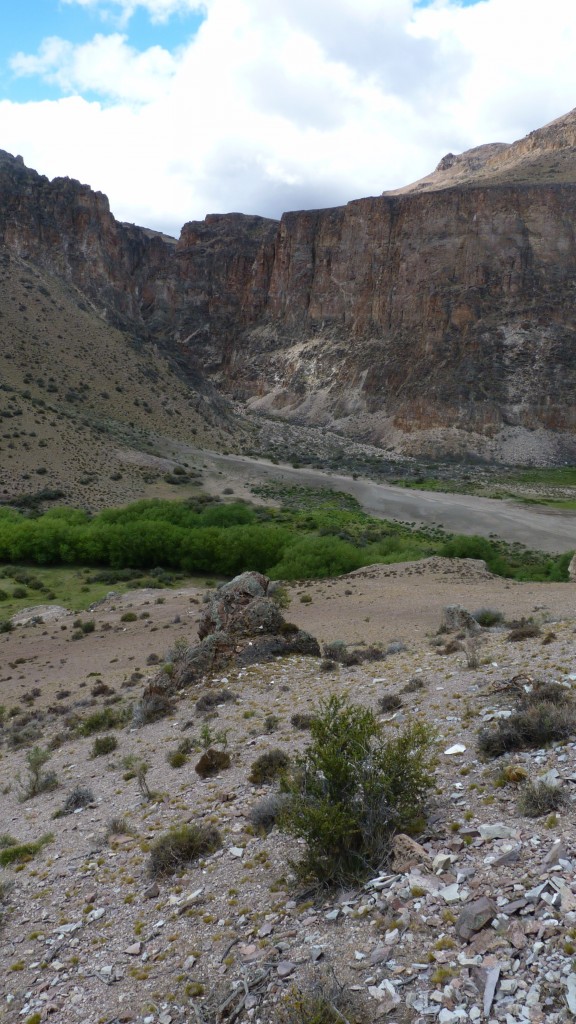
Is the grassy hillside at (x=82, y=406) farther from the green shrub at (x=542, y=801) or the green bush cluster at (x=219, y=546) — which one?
the green shrub at (x=542, y=801)

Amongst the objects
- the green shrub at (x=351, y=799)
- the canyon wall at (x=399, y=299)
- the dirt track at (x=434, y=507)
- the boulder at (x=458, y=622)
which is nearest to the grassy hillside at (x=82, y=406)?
the dirt track at (x=434, y=507)

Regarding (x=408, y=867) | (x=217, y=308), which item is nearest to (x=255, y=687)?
(x=408, y=867)

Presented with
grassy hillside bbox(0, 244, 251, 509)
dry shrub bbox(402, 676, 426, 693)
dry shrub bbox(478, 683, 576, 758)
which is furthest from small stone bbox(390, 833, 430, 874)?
grassy hillside bbox(0, 244, 251, 509)

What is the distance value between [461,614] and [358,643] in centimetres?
258

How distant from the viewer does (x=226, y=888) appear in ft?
21.2

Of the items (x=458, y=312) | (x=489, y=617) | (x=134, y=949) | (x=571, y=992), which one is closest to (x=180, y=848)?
(x=134, y=949)

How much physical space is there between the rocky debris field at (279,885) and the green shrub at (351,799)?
0.22 m

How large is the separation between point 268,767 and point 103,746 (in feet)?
14.4

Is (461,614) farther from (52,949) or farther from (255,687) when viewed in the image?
(52,949)

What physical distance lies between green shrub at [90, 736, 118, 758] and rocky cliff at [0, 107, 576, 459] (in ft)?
293

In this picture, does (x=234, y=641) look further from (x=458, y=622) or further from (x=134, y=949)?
(x=134, y=949)

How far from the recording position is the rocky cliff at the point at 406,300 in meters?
101

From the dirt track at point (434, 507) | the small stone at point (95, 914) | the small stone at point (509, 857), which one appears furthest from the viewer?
the dirt track at point (434, 507)

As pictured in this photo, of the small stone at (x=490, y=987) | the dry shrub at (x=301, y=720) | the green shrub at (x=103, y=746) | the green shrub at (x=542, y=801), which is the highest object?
the green shrub at (x=542, y=801)
